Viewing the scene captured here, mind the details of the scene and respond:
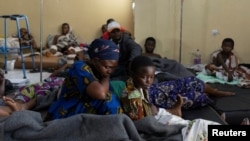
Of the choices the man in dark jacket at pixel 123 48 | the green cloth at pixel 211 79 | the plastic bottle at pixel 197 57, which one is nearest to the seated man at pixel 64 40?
the plastic bottle at pixel 197 57

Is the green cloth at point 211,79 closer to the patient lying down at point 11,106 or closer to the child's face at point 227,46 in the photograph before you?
the child's face at point 227,46

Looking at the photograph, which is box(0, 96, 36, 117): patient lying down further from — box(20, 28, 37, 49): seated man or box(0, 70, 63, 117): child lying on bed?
box(20, 28, 37, 49): seated man

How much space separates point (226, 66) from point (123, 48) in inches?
59.4

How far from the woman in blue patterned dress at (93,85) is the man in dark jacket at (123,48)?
4.08 ft

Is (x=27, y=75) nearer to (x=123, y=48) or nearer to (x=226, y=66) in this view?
(x=123, y=48)

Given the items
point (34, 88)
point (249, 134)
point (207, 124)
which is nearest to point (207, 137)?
point (207, 124)

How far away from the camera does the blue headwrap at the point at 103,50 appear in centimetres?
148

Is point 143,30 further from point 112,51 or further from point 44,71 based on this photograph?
point 112,51

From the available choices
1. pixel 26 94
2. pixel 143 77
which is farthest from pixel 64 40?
pixel 143 77

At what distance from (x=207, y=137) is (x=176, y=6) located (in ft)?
9.96

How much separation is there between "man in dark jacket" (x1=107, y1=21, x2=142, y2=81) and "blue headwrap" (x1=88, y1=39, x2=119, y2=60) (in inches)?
49.4

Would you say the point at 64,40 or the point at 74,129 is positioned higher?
the point at 64,40

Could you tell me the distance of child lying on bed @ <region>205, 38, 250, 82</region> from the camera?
350cm

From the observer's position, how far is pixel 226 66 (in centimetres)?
368
